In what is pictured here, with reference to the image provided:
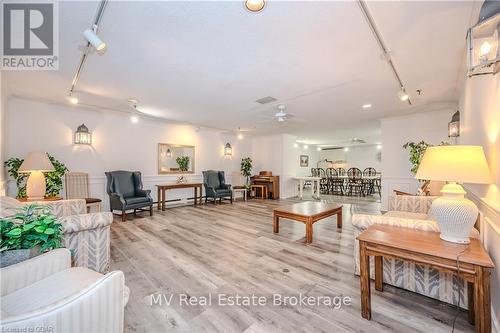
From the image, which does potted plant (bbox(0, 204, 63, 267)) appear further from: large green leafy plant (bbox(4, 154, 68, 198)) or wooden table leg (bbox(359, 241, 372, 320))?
large green leafy plant (bbox(4, 154, 68, 198))

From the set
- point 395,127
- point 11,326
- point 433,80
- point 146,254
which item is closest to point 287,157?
point 395,127

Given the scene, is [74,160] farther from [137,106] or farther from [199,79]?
[199,79]

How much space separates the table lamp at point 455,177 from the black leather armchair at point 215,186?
212 inches

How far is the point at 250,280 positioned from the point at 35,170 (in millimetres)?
3465

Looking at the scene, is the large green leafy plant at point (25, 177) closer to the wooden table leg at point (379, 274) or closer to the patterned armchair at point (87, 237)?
the patterned armchair at point (87, 237)

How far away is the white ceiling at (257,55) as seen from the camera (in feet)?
5.95

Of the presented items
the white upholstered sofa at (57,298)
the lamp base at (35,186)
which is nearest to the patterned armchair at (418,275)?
the white upholstered sofa at (57,298)

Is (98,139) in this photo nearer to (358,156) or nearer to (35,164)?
(35,164)

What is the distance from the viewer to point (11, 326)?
70 cm

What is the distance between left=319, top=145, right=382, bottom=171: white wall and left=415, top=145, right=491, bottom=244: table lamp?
10.6m

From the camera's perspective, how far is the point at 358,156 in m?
12.3

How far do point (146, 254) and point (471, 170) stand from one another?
3.37 metres

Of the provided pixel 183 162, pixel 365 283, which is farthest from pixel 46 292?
pixel 183 162

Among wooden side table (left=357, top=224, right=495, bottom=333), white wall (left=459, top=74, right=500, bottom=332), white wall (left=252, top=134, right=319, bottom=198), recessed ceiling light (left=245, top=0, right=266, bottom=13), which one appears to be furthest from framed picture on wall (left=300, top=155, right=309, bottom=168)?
recessed ceiling light (left=245, top=0, right=266, bottom=13)
